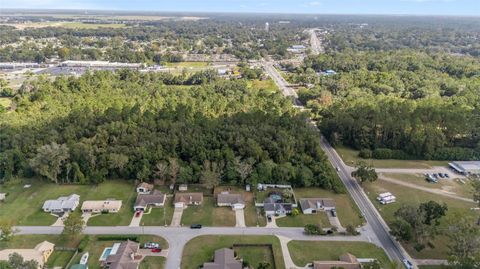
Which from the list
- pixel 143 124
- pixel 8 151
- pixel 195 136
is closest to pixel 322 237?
pixel 195 136

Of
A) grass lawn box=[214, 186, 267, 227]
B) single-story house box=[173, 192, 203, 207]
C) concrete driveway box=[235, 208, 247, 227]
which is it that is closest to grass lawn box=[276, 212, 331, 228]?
grass lawn box=[214, 186, 267, 227]

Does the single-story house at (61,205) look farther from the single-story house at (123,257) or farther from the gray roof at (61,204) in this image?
the single-story house at (123,257)

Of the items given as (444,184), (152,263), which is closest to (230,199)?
(152,263)

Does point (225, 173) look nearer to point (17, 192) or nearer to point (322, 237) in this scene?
point (322, 237)

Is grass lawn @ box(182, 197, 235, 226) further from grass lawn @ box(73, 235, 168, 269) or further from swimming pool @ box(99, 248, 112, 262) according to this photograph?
swimming pool @ box(99, 248, 112, 262)

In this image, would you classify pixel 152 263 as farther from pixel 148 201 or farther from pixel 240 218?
pixel 240 218

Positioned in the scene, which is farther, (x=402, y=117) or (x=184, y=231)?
(x=402, y=117)

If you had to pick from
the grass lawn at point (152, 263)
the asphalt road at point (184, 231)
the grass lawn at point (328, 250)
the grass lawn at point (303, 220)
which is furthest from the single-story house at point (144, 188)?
the grass lawn at point (328, 250)
